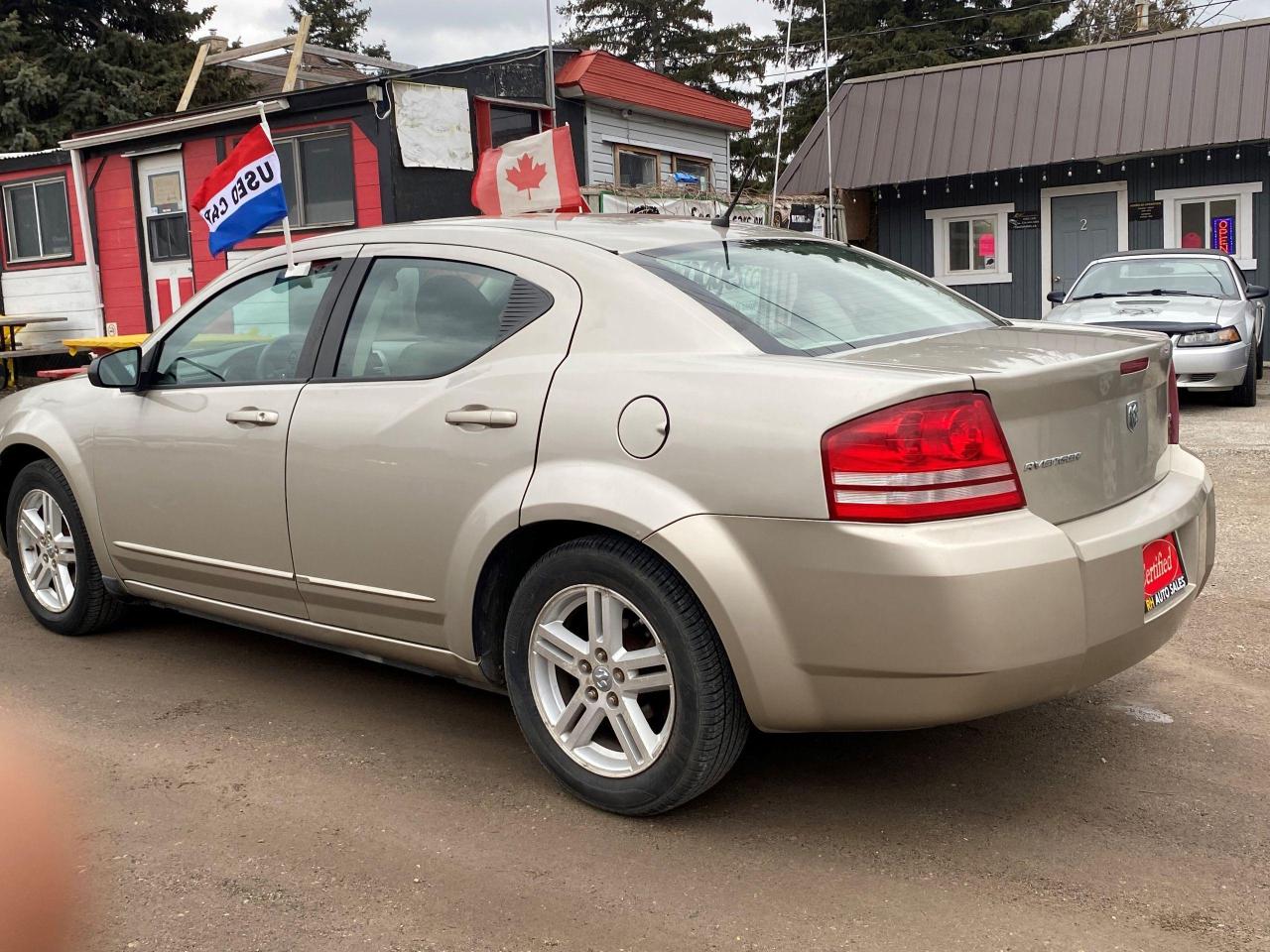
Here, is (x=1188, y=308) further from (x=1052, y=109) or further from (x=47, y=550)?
(x=47, y=550)

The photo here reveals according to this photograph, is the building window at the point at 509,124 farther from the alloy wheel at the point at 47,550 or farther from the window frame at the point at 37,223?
the alloy wheel at the point at 47,550

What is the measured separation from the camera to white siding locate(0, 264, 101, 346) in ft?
58.4

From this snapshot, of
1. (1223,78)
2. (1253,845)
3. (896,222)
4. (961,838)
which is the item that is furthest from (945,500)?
(896,222)

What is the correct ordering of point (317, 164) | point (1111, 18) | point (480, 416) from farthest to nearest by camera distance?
point (1111, 18) → point (317, 164) → point (480, 416)

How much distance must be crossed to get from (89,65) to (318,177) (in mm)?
12847

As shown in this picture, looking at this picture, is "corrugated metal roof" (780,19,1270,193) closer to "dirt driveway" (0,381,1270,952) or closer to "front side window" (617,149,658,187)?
"front side window" (617,149,658,187)

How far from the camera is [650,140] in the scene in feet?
58.6

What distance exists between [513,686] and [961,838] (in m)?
1.28

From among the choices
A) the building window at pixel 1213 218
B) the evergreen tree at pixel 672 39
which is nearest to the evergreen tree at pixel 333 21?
the evergreen tree at pixel 672 39

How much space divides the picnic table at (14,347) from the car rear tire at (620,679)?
603 inches

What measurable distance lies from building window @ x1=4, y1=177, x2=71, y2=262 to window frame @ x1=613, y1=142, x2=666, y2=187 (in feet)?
25.6

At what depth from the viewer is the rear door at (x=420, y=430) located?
11.6 feet

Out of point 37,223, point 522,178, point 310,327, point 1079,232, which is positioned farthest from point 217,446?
point 1079,232

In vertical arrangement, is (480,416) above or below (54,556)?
above
